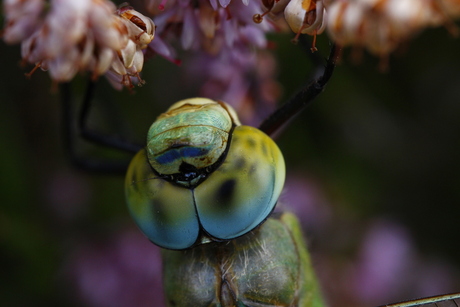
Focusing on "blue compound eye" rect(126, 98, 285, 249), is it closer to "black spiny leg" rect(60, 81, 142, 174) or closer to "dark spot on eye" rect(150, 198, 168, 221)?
"dark spot on eye" rect(150, 198, 168, 221)

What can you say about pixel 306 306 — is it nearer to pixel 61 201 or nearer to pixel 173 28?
pixel 173 28

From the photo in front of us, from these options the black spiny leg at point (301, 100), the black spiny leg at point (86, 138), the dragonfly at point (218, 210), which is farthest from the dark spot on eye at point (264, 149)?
the black spiny leg at point (86, 138)

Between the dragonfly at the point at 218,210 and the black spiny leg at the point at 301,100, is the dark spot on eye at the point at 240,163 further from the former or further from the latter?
the black spiny leg at the point at 301,100

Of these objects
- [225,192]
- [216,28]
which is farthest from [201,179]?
[216,28]

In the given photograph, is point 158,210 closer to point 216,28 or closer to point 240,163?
point 240,163

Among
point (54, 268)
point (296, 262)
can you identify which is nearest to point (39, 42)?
point (296, 262)

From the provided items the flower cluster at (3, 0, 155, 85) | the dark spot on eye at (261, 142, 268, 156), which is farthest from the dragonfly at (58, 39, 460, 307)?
the flower cluster at (3, 0, 155, 85)
